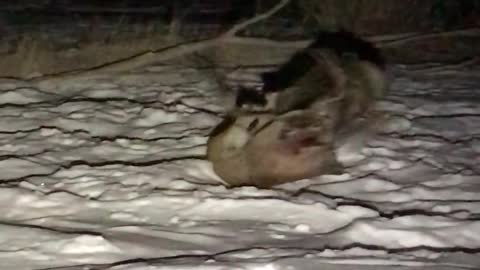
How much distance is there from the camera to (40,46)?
6.23 metres

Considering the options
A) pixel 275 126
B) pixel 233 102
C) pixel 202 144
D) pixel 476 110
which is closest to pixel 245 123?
pixel 275 126

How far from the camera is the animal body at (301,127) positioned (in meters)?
3.72

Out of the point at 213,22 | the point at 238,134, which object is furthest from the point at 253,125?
the point at 213,22

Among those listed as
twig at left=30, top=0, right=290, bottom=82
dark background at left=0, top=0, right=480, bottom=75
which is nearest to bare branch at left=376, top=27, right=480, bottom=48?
dark background at left=0, top=0, right=480, bottom=75

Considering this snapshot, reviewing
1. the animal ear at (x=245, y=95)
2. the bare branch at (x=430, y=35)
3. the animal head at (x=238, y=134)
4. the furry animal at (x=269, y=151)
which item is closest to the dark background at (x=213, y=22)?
the bare branch at (x=430, y=35)

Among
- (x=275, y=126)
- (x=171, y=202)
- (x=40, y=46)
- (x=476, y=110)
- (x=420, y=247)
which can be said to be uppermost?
(x=40, y=46)

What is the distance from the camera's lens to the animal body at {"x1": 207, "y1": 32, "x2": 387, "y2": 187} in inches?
147

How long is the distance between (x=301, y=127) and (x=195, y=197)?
1.50 feet

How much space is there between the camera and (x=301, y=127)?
3787 millimetres

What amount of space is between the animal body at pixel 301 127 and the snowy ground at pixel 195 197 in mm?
76

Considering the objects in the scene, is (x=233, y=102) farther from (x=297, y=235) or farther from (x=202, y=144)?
(x=297, y=235)

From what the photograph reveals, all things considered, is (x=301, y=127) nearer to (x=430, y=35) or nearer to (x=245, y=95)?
(x=245, y=95)

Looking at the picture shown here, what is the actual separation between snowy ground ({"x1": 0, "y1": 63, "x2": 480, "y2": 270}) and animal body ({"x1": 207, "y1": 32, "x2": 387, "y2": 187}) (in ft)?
0.25

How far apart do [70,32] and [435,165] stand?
307 cm
